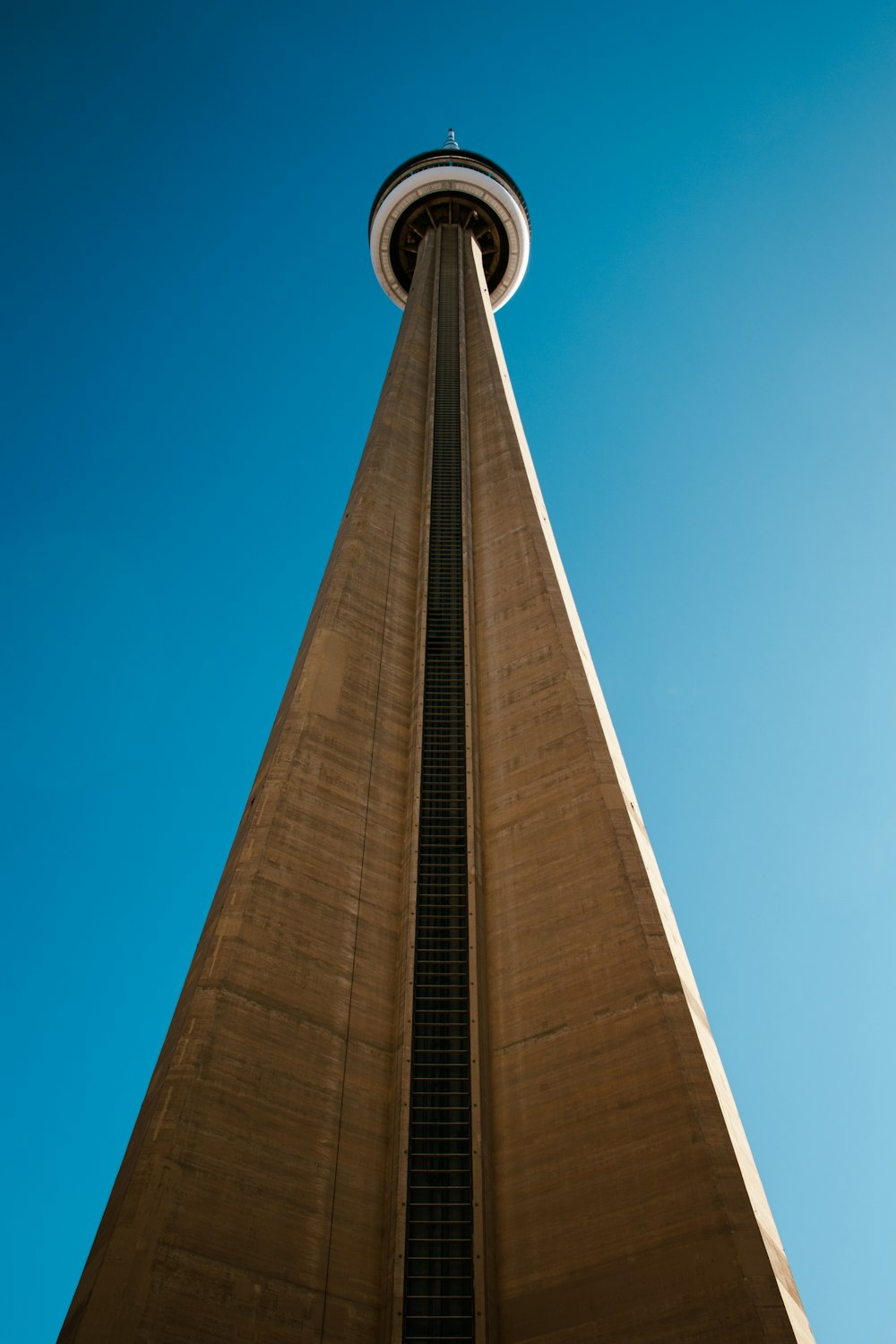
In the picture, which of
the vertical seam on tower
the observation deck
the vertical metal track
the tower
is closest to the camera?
the tower

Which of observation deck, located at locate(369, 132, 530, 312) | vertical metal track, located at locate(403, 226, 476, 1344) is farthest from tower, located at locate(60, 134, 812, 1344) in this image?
observation deck, located at locate(369, 132, 530, 312)

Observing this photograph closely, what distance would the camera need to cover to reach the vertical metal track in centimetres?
1107

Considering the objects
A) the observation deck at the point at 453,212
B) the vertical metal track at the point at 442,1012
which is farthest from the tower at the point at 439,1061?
the observation deck at the point at 453,212

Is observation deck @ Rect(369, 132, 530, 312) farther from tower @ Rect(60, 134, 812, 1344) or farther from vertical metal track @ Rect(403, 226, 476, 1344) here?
tower @ Rect(60, 134, 812, 1344)

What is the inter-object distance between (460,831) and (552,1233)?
624 centimetres

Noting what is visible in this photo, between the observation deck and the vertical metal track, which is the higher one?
the observation deck

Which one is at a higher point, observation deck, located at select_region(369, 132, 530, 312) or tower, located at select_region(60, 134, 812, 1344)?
observation deck, located at select_region(369, 132, 530, 312)

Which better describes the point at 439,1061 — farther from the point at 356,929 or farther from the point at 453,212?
the point at 453,212

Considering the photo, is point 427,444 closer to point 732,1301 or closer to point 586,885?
point 586,885

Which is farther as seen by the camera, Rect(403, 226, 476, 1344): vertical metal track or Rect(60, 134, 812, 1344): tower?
Rect(403, 226, 476, 1344): vertical metal track

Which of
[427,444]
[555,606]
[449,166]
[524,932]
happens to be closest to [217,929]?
[524,932]

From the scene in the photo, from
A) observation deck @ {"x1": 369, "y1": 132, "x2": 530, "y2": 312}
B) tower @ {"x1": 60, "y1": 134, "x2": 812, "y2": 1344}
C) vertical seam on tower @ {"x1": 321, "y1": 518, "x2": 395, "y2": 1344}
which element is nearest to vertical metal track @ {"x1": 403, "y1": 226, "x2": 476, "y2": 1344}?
tower @ {"x1": 60, "y1": 134, "x2": 812, "y2": 1344}

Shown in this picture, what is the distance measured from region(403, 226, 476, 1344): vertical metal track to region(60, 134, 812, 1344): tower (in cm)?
4

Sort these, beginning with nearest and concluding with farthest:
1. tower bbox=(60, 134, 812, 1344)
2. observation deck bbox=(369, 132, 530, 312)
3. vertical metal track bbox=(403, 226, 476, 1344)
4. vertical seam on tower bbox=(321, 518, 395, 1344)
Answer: tower bbox=(60, 134, 812, 1344) → vertical seam on tower bbox=(321, 518, 395, 1344) → vertical metal track bbox=(403, 226, 476, 1344) → observation deck bbox=(369, 132, 530, 312)
